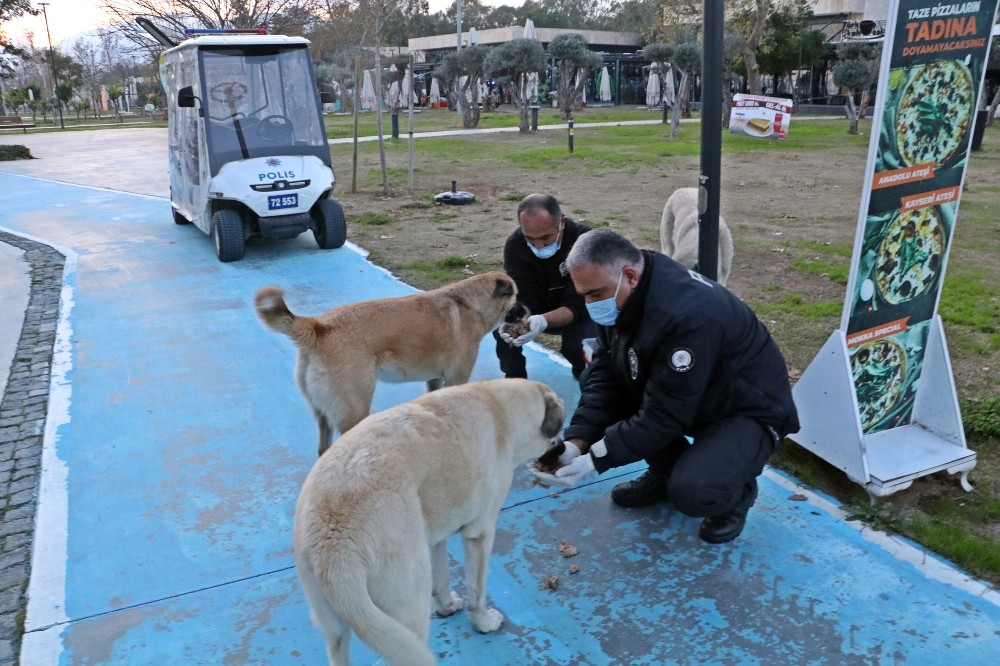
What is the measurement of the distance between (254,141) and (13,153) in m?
19.5

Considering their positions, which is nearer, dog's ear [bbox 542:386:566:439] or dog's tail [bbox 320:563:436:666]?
dog's tail [bbox 320:563:436:666]

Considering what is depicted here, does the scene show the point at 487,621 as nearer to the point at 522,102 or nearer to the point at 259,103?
the point at 259,103

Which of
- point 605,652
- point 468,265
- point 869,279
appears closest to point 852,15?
point 468,265

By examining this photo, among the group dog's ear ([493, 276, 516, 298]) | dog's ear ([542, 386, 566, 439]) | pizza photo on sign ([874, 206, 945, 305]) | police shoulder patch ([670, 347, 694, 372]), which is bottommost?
dog's ear ([542, 386, 566, 439])

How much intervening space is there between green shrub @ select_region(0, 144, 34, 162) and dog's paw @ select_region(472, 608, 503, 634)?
2685 cm

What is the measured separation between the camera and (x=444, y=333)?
4559mm

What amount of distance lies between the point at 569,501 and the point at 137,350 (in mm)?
4454

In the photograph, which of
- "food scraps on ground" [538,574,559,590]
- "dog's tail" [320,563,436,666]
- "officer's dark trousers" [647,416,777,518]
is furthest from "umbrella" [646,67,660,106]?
"dog's tail" [320,563,436,666]

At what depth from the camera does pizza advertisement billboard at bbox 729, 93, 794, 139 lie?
73.6 ft

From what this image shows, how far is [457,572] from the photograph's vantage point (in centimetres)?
356

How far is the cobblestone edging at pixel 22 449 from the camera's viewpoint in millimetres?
3404

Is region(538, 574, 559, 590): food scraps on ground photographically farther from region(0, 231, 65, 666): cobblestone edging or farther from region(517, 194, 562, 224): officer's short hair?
region(517, 194, 562, 224): officer's short hair

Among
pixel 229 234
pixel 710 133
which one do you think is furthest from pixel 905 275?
pixel 229 234

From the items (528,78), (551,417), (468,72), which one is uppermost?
(468,72)
